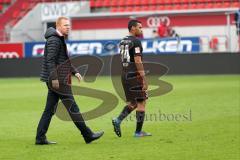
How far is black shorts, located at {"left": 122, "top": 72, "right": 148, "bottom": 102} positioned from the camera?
493 inches

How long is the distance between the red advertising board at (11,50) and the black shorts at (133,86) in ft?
81.3

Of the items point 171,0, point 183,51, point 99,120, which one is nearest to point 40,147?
point 99,120

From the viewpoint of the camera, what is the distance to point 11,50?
3688 cm

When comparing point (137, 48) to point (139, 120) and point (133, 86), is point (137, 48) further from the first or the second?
point (139, 120)

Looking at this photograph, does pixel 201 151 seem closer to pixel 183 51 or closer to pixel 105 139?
pixel 105 139

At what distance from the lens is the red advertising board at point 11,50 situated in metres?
36.8

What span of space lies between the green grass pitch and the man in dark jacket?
0.30 meters

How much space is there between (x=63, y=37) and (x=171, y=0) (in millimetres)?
29797

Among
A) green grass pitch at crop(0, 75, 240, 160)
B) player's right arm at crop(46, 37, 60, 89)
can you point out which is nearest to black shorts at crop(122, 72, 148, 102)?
green grass pitch at crop(0, 75, 240, 160)

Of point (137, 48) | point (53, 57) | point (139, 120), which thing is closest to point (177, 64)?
point (139, 120)

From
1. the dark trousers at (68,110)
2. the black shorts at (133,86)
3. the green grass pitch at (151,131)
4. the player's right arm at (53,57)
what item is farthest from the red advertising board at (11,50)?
the player's right arm at (53,57)

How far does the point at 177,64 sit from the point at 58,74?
21652mm

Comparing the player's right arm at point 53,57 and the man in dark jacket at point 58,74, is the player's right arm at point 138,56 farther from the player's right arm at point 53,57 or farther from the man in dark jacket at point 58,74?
the player's right arm at point 53,57

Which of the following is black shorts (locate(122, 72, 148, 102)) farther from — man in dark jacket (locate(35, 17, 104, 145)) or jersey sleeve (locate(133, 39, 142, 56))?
man in dark jacket (locate(35, 17, 104, 145))
